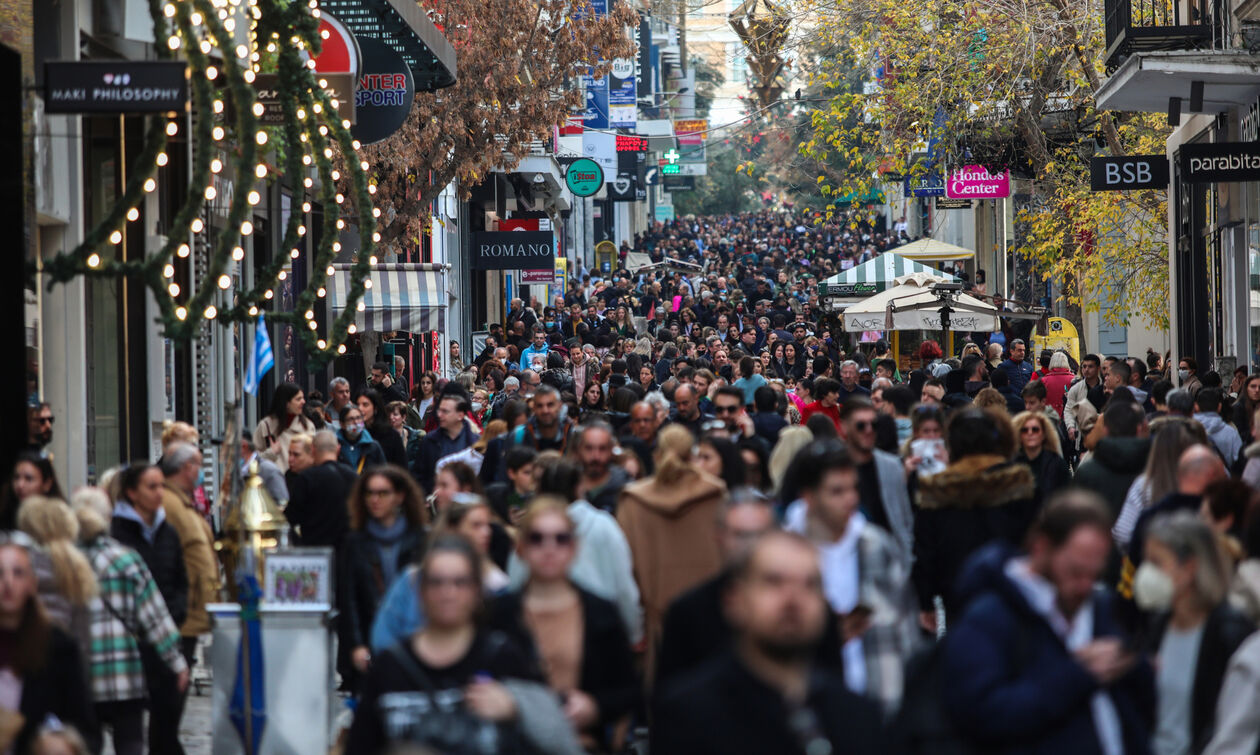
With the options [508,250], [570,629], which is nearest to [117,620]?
[570,629]

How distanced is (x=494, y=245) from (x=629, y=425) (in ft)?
77.5

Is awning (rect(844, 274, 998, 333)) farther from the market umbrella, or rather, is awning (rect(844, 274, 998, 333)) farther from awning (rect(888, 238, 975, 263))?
the market umbrella

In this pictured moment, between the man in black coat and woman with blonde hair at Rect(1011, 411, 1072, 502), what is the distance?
4.06 meters

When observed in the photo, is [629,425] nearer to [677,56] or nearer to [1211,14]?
[1211,14]

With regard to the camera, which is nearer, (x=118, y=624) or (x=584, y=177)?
(x=118, y=624)

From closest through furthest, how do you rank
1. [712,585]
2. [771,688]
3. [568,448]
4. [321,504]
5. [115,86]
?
[771,688] → [712,585] → [115,86] → [568,448] → [321,504]

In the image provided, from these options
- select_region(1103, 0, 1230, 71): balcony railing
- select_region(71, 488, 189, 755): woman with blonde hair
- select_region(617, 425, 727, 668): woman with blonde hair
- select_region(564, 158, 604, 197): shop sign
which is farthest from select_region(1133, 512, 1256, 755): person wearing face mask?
select_region(564, 158, 604, 197): shop sign

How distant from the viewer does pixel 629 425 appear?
12.1 m

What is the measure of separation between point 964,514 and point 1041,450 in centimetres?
260

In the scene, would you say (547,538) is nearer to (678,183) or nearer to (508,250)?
(508,250)

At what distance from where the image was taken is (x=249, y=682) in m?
8.37

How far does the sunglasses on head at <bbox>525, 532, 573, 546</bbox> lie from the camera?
19.5 feet

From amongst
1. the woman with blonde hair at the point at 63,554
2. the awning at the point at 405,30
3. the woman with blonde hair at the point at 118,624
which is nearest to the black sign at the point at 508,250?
the awning at the point at 405,30

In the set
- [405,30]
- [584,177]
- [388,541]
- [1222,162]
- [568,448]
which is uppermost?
[584,177]
